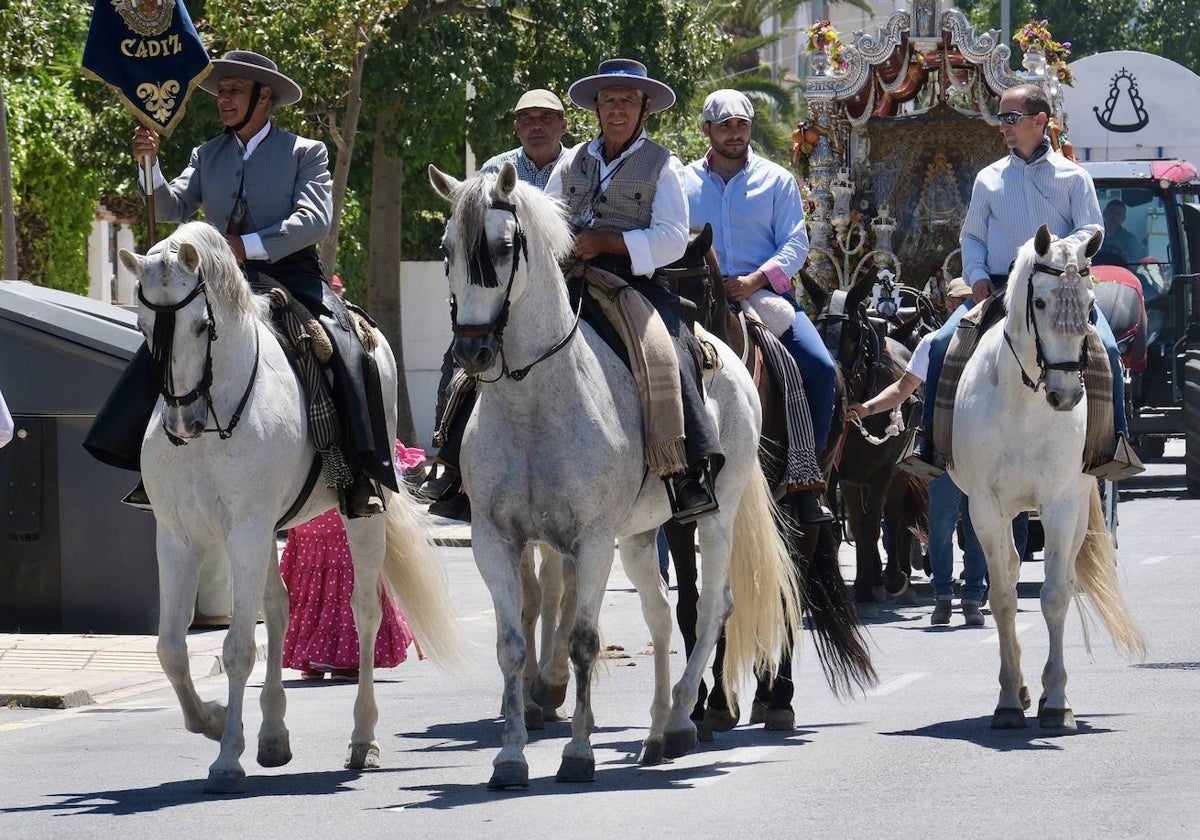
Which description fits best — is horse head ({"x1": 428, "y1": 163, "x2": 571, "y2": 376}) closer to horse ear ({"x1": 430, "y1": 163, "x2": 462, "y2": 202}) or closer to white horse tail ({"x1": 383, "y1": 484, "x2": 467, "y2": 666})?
horse ear ({"x1": 430, "y1": 163, "x2": 462, "y2": 202})

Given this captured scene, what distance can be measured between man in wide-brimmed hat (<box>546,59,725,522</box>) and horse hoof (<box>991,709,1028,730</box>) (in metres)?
1.68

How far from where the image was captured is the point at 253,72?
917 cm

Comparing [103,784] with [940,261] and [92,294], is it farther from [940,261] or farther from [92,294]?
[92,294]

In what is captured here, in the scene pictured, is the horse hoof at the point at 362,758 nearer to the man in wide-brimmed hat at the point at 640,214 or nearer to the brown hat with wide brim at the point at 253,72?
the man in wide-brimmed hat at the point at 640,214

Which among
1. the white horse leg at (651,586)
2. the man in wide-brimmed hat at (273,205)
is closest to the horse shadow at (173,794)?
the man in wide-brimmed hat at (273,205)

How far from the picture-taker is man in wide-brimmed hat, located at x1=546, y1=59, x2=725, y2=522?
8.39 meters

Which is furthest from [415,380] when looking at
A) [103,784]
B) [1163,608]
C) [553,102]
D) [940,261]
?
[103,784]

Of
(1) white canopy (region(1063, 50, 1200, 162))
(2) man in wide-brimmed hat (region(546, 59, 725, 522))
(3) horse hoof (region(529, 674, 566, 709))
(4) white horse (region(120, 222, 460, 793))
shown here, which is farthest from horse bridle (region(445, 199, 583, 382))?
(1) white canopy (region(1063, 50, 1200, 162))

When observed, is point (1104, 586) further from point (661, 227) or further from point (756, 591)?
point (661, 227)

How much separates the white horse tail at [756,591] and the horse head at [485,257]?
1.97 m

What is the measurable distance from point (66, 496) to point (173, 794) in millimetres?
4976

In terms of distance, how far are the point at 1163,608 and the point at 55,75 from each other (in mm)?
20090

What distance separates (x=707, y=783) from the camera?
7.95 meters

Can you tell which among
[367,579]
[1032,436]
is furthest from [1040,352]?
[367,579]
